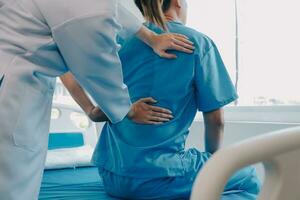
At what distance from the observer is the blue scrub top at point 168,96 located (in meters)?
1.21

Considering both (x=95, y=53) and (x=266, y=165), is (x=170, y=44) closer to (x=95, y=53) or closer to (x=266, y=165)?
(x=95, y=53)

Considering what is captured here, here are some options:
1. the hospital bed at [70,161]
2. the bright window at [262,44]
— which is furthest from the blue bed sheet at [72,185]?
A: the bright window at [262,44]

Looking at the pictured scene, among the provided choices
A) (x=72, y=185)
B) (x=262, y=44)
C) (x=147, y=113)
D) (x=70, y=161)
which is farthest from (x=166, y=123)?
(x=262, y=44)

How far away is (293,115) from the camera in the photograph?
6.22ft

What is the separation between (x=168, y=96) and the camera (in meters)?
1.23

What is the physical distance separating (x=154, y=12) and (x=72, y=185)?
0.74m

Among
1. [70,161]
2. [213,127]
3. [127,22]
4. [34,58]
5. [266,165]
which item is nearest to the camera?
[266,165]

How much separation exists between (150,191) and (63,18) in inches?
24.7

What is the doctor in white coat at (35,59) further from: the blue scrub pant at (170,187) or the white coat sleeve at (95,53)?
the blue scrub pant at (170,187)

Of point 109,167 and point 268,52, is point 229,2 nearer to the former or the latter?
point 268,52

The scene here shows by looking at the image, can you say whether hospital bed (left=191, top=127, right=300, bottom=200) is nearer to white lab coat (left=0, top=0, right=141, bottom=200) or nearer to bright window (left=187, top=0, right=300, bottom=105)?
white lab coat (left=0, top=0, right=141, bottom=200)

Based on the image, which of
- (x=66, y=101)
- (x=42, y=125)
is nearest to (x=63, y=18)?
(x=42, y=125)

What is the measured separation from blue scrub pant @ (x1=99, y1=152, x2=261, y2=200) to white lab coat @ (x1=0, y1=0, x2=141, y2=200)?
15.0 inches

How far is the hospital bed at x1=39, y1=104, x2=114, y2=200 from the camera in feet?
4.58
